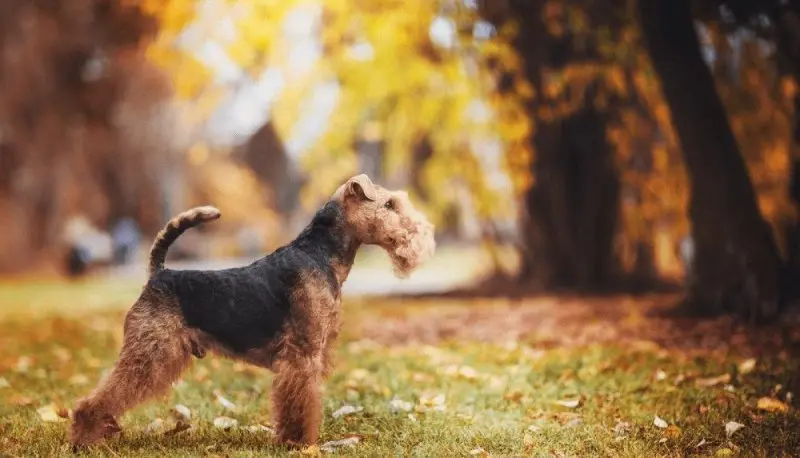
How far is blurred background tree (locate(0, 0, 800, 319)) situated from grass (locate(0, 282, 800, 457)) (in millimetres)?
2299

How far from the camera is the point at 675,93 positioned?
26.9ft

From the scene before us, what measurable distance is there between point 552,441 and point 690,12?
561 centimetres

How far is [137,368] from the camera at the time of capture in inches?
153

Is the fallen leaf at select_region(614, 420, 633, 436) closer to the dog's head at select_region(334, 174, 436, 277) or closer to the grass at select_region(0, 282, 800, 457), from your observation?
the grass at select_region(0, 282, 800, 457)

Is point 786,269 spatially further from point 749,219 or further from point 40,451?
point 40,451

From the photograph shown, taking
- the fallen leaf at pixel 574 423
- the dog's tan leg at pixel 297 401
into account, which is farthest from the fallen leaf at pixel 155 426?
the fallen leaf at pixel 574 423

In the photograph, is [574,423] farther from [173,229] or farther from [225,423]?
[173,229]

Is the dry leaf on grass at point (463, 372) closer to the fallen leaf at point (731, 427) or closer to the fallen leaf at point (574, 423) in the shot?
the fallen leaf at point (574, 423)

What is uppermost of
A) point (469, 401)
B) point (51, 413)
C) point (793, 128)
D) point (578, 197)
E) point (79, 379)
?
point (793, 128)

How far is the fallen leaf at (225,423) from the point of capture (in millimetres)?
4570

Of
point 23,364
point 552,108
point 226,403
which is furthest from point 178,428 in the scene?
point 552,108

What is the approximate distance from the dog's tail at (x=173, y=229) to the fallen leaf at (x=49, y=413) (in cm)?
137

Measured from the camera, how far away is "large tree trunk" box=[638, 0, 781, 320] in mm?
8078

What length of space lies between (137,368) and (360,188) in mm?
1391
